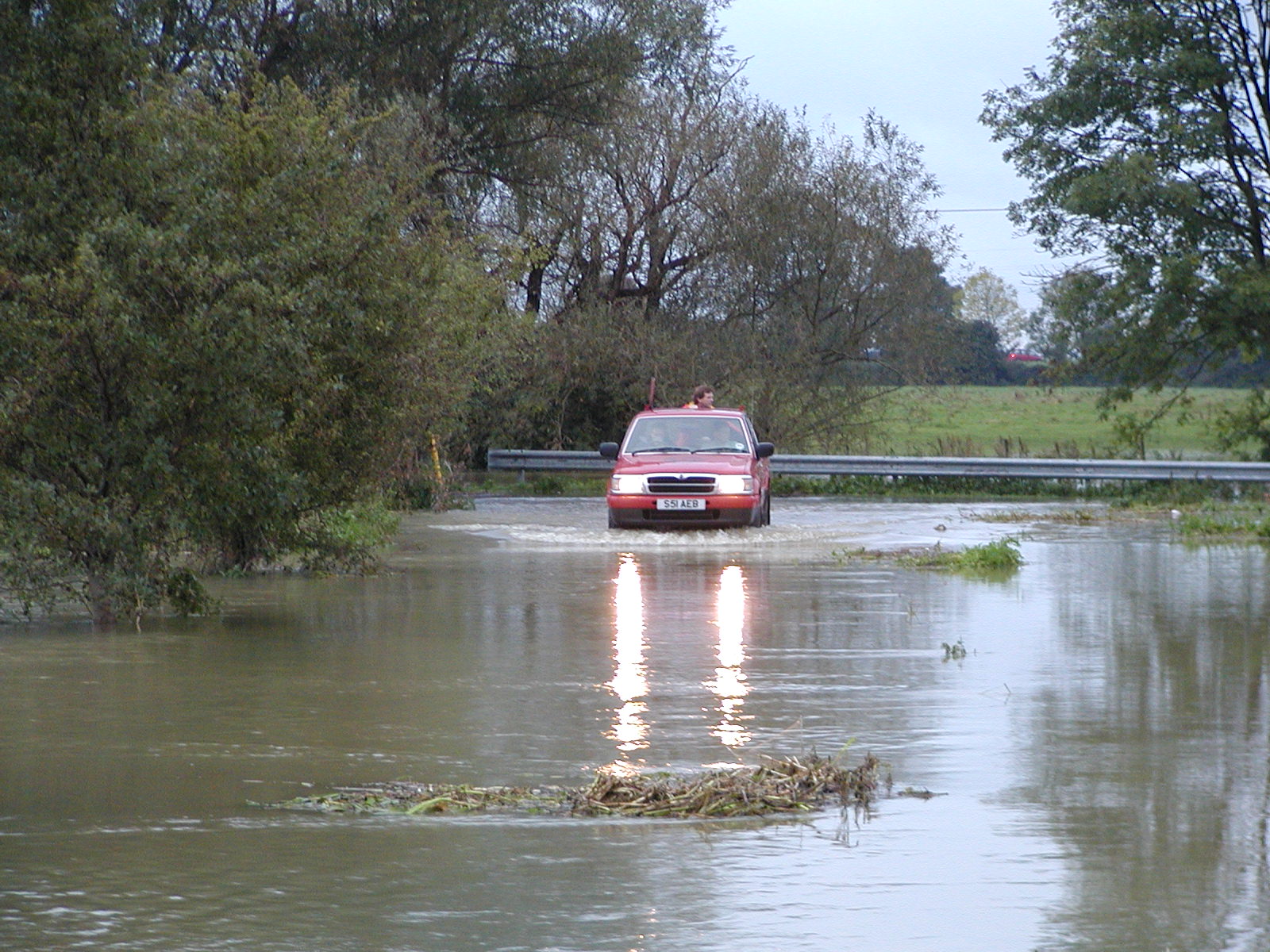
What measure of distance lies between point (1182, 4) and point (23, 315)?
29.5m

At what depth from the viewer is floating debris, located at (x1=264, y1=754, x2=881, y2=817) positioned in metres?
6.89

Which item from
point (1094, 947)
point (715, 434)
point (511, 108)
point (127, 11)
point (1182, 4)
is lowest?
point (1094, 947)

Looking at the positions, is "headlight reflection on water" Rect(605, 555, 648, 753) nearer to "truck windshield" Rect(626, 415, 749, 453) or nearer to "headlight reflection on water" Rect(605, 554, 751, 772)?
"headlight reflection on water" Rect(605, 554, 751, 772)

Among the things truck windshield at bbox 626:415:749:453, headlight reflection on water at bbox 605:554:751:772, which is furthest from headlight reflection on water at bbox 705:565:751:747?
truck windshield at bbox 626:415:749:453

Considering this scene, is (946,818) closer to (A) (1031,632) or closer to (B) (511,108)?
(A) (1031,632)

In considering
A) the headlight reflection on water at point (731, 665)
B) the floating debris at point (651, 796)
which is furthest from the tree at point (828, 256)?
the floating debris at point (651, 796)

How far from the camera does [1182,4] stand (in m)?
36.5

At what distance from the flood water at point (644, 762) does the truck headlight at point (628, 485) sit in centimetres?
745

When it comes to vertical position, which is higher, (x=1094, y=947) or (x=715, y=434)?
(x=715, y=434)

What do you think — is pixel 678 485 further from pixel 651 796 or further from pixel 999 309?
pixel 999 309

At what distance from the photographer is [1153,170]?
34.8 metres

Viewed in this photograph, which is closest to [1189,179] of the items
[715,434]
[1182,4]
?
[1182,4]

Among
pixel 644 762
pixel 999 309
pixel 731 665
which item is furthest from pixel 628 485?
pixel 999 309

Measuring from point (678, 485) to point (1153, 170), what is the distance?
1561 cm
